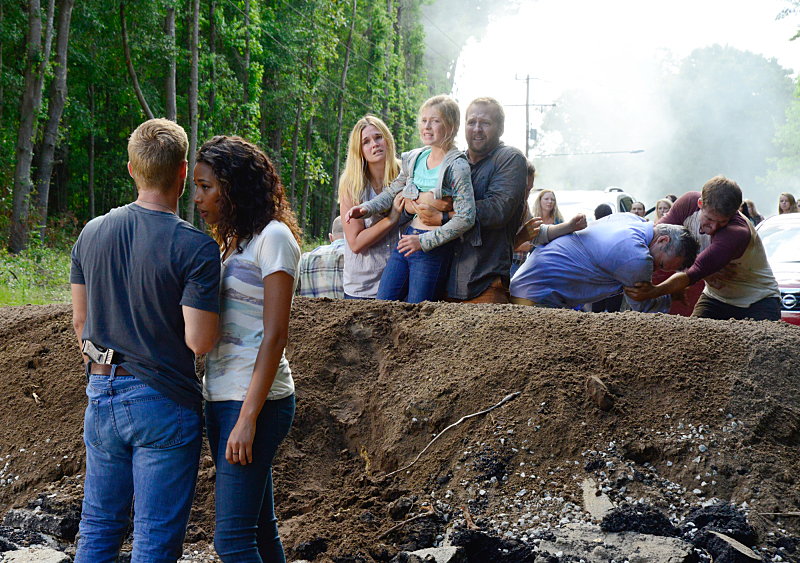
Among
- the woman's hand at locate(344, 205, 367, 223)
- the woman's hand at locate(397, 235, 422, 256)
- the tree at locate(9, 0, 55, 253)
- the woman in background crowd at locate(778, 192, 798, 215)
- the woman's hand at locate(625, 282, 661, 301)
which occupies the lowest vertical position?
the woman's hand at locate(625, 282, 661, 301)

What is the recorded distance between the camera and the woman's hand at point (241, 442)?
223cm

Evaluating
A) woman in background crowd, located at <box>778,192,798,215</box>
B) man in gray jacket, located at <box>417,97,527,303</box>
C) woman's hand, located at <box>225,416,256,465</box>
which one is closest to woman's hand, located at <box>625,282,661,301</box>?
man in gray jacket, located at <box>417,97,527,303</box>

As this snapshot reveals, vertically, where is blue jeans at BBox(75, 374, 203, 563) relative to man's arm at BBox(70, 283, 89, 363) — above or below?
below

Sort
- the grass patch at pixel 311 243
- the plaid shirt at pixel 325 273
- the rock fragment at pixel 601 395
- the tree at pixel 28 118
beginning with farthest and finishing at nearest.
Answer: the grass patch at pixel 311 243, the tree at pixel 28 118, the plaid shirt at pixel 325 273, the rock fragment at pixel 601 395

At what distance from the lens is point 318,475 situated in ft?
12.7

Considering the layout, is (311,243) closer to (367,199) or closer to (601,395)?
(367,199)

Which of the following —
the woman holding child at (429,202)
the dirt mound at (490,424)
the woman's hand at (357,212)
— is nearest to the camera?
the dirt mound at (490,424)

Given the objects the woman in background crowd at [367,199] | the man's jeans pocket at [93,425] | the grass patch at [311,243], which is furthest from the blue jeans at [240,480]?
the grass patch at [311,243]

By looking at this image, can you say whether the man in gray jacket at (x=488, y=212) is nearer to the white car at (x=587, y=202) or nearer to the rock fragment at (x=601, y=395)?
the rock fragment at (x=601, y=395)

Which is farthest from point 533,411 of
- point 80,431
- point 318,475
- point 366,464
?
point 80,431

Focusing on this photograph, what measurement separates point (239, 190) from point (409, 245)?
7.73 ft

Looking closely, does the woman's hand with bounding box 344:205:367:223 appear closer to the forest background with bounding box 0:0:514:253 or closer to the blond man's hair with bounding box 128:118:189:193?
the blond man's hair with bounding box 128:118:189:193

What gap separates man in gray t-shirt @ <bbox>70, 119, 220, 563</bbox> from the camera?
2.19 metres

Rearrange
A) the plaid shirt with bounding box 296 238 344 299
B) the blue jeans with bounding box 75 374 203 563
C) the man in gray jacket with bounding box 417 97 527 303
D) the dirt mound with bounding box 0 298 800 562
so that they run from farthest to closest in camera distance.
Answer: the plaid shirt with bounding box 296 238 344 299 < the man in gray jacket with bounding box 417 97 527 303 < the dirt mound with bounding box 0 298 800 562 < the blue jeans with bounding box 75 374 203 563
